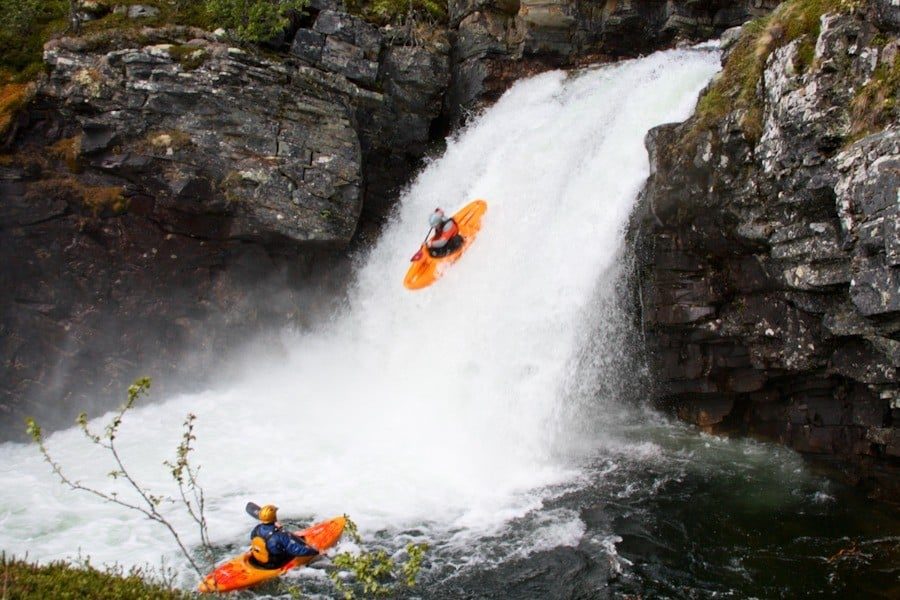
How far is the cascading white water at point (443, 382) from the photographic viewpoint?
11.4m

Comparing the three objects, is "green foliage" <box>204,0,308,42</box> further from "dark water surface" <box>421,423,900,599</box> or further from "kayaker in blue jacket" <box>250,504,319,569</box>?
"dark water surface" <box>421,423,900,599</box>

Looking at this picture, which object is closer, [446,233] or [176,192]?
[446,233]

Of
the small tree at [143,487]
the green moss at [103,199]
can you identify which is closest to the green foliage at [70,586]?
the small tree at [143,487]

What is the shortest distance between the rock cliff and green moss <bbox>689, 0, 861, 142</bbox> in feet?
0.09

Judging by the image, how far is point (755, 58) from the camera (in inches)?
449

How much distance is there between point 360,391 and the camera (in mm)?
16281

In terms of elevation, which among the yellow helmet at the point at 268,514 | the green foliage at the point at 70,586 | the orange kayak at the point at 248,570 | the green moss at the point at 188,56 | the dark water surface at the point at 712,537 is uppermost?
the green moss at the point at 188,56

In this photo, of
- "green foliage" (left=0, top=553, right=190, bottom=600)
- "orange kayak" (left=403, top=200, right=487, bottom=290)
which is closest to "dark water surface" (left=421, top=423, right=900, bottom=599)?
"green foliage" (left=0, top=553, right=190, bottom=600)

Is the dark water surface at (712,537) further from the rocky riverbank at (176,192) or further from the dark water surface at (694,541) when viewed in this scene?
the rocky riverbank at (176,192)

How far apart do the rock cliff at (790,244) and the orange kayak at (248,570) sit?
684 centimetres

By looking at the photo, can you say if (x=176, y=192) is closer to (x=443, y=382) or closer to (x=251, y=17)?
(x=251, y=17)

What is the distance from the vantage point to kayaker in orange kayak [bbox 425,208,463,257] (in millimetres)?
15453

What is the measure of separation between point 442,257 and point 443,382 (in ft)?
9.36

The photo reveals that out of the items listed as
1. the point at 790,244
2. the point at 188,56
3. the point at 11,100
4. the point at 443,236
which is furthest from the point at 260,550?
the point at 11,100
